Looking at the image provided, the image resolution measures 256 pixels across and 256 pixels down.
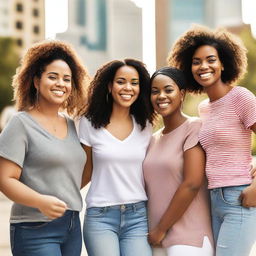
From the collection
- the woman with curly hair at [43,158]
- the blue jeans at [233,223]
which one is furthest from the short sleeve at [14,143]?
the blue jeans at [233,223]

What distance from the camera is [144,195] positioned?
4.34 m

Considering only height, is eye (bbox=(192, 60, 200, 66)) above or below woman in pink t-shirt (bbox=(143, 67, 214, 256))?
above

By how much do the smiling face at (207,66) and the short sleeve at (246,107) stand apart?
0.28 meters

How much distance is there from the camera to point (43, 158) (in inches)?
152

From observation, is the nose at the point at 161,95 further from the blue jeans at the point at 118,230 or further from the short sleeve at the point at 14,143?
the short sleeve at the point at 14,143

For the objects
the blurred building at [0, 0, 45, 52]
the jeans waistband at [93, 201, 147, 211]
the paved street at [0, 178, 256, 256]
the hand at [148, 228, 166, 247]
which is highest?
the blurred building at [0, 0, 45, 52]

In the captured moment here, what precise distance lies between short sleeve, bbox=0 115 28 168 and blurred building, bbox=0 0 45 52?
7219 cm

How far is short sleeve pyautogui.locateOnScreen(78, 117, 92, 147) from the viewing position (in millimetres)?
4344

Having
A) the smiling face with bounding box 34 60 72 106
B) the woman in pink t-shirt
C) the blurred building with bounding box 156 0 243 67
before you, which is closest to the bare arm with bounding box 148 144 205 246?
the woman in pink t-shirt

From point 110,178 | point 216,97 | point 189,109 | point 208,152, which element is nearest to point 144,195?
point 110,178

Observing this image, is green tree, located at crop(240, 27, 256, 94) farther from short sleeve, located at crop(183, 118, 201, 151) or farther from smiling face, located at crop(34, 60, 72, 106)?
smiling face, located at crop(34, 60, 72, 106)

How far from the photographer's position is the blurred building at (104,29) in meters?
105

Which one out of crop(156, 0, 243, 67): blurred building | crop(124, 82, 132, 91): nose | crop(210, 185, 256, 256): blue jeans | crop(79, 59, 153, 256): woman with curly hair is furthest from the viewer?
crop(156, 0, 243, 67): blurred building

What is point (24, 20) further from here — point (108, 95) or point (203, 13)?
point (108, 95)
